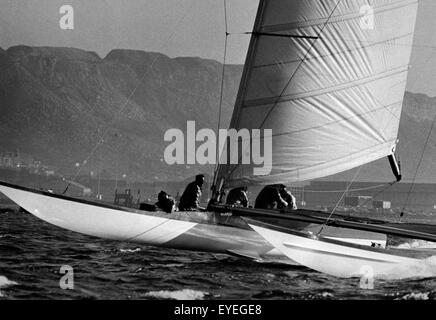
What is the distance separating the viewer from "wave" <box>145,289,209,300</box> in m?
17.2

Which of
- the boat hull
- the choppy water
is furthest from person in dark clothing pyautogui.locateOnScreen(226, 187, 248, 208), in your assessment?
the choppy water

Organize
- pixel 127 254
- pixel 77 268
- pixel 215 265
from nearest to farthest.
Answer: pixel 77 268, pixel 215 265, pixel 127 254

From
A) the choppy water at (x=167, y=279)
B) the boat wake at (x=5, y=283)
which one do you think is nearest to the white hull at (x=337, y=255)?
the choppy water at (x=167, y=279)

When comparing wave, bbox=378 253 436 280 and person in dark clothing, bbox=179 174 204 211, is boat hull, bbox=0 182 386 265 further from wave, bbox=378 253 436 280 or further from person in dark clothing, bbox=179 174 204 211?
wave, bbox=378 253 436 280

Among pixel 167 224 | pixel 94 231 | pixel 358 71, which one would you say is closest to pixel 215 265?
pixel 167 224

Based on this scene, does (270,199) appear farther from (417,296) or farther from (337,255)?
(417,296)

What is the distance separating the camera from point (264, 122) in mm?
22797

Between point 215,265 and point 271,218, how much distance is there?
225 centimetres

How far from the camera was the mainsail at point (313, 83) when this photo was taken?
896 inches

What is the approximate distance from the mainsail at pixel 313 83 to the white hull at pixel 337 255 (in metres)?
3.22

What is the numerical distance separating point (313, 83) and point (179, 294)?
8.42 m

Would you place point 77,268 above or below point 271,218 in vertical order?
below

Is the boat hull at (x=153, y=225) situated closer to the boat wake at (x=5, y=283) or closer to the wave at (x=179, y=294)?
the boat wake at (x=5, y=283)
